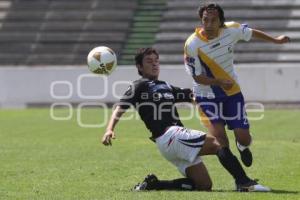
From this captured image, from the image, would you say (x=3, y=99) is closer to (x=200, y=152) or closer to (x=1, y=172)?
(x=1, y=172)

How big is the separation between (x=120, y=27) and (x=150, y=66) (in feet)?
89.4

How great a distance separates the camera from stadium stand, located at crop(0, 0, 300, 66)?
34.8 metres

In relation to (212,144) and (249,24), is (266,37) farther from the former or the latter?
(249,24)

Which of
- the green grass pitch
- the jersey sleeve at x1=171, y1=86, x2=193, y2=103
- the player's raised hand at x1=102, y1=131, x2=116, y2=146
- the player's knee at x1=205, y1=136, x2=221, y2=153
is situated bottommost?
the green grass pitch

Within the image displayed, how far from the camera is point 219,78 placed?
9.87 metres

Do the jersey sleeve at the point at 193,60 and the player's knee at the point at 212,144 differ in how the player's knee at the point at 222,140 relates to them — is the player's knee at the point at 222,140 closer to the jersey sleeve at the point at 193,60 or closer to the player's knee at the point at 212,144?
the player's knee at the point at 212,144

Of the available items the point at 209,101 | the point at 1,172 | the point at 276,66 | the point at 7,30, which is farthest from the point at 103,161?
the point at 7,30

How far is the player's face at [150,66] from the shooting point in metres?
9.59

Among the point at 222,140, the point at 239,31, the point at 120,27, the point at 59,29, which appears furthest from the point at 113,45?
the point at 222,140

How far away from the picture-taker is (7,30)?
3741 cm

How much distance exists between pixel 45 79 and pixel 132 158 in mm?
18381

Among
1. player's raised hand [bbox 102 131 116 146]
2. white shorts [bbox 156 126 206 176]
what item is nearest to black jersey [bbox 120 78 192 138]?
white shorts [bbox 156 126 206 176]

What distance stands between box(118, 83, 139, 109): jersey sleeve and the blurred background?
20216 millimetres

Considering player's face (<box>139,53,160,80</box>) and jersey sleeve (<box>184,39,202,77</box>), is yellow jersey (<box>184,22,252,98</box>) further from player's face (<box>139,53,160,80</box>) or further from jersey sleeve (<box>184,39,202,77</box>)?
player's face (<box>139,53,160,80</box>)
